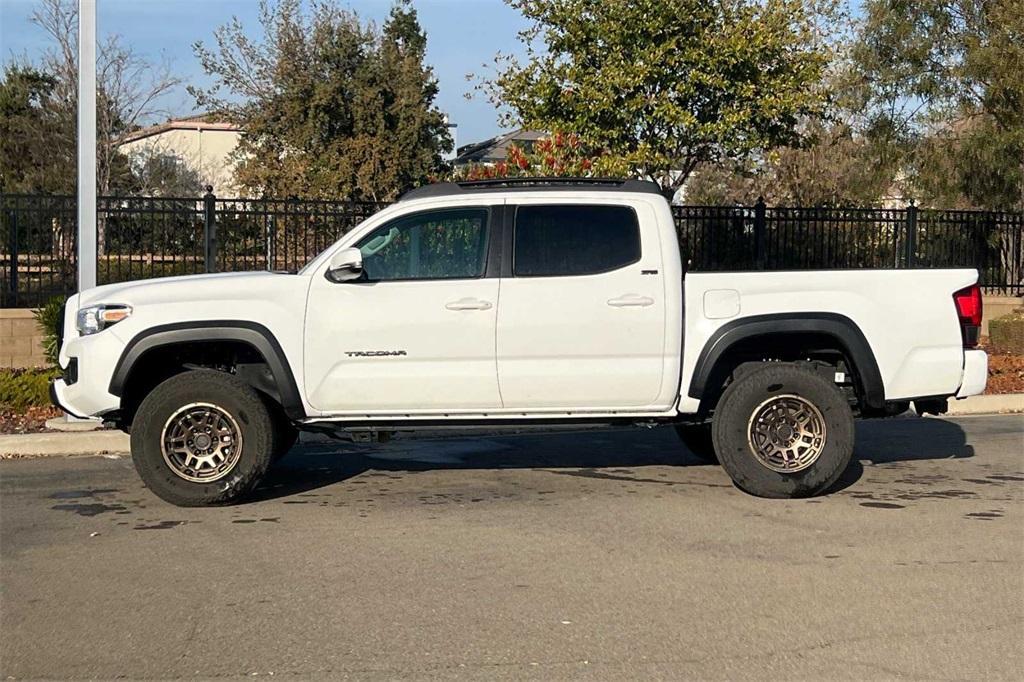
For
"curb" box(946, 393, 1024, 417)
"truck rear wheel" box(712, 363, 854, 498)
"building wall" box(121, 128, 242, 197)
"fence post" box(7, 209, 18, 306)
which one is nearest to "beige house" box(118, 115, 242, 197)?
"building wall" box(121, 128, 242, 197)

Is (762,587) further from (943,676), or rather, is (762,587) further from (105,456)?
(105,456)

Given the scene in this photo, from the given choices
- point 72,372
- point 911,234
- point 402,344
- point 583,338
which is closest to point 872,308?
point 583,338

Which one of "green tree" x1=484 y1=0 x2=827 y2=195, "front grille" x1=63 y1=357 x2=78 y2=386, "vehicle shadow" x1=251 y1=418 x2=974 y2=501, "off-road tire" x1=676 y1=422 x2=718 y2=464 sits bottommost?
"vehicle shadow" x1=251 y1=418 x2=974 y2=501

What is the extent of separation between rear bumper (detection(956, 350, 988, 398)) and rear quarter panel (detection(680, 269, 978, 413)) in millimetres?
54

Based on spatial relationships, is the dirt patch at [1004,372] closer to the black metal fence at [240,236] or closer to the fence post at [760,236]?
the black metal fence at [240,236]

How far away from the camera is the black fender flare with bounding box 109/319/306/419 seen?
7887mm

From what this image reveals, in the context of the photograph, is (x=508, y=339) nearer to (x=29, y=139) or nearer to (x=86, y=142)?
(x=86, y=142)

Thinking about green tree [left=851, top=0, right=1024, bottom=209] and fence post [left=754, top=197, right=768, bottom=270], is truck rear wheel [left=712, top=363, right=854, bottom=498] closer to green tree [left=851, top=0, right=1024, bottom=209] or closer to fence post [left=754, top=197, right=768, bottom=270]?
fence post [left=754, top=197, right=768, bottom=270]

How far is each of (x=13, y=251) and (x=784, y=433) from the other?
11365 millimetres

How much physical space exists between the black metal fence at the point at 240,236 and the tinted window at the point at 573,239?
702 cm

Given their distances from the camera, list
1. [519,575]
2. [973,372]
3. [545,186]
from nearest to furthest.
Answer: [519,575] → [973,372] → [545,186]

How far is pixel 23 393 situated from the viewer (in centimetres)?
1184

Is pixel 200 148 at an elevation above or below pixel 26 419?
above

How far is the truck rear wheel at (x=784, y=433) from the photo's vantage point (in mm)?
8086
